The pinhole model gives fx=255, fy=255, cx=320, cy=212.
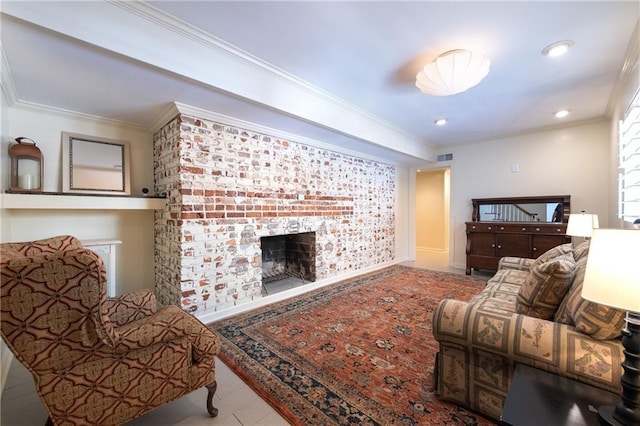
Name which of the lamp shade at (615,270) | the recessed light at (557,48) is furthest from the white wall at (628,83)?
the lamp shade at (615,270)

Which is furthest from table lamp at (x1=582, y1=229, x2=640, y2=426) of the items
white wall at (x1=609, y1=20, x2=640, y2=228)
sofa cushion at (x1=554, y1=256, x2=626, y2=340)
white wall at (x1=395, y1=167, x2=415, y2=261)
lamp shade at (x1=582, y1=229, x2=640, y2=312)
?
white wall at (x1=395, y1=167, x2=415, y2=261)

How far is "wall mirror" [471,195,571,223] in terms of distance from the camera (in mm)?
4062

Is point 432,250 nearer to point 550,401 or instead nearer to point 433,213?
point 433,213

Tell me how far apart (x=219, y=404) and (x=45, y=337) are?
101 centimetres

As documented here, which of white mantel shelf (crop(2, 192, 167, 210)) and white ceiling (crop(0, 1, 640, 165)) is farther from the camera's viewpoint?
white mantel shelf (crop(2, 192, 167, 210))

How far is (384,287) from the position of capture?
12.4ft

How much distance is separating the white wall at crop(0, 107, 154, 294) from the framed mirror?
0.07 m

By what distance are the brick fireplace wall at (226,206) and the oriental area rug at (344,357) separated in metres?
0.47

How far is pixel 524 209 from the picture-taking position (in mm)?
4406

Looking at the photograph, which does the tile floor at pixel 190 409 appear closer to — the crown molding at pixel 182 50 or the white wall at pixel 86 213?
the white wall at pixel 86 213

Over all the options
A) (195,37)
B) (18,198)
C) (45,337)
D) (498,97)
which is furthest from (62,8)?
(498,97)

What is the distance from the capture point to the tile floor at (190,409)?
144 centimetres

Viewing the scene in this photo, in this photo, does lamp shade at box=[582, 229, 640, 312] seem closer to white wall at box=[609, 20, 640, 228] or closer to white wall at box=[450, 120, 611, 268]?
white wall at box=[609, 20, 640, 228]

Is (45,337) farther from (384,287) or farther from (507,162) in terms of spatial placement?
(507,162)
